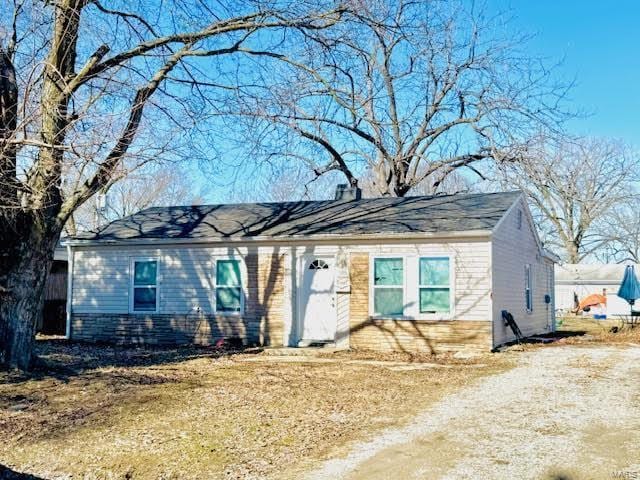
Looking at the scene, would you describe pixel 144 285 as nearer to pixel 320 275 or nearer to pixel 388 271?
pixel 320 275

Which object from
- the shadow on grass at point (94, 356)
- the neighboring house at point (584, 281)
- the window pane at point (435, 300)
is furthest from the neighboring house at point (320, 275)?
the neighboring house at point (584, 281)

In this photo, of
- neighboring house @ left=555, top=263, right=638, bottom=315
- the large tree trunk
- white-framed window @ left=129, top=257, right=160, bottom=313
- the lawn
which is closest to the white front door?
the lawn

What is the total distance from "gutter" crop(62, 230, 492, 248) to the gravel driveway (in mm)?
4132

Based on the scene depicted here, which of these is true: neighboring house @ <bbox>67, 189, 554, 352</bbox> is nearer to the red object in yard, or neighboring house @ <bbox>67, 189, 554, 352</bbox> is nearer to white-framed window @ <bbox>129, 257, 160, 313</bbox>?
white-framed window @ <bbox>129, 257, 160, 313</bbox>

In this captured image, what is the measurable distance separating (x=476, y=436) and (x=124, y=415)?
386cm

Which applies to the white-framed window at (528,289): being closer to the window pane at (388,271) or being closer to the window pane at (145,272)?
the window pane at (388,271)

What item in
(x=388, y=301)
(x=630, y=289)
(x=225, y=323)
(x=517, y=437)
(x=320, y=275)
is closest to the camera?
(x=517, y=437)

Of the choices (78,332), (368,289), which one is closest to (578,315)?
(368,289)

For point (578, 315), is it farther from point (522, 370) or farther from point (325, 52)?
point (325, 52)

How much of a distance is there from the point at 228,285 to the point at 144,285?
2351mm

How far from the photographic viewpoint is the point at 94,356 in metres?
12.9

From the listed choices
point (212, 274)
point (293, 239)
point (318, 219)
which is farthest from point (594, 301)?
point (212, 274)

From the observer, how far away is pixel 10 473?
4699mm

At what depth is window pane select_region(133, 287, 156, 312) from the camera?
15.9m
